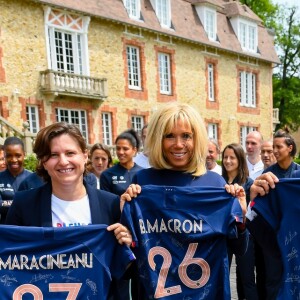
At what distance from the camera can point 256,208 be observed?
2891 millimetres

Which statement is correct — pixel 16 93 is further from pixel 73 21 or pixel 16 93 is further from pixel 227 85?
pixel 227 85

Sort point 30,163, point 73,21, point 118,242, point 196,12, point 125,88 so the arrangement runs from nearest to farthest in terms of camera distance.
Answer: point 118,242, point 30,163, point 73,21, point 125,88, point 196,12

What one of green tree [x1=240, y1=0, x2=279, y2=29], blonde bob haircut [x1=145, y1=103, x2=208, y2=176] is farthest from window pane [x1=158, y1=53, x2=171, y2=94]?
blonde bob haircut [x1=145, y1=103, x2=208, y2=176]

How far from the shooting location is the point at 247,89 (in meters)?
28.1

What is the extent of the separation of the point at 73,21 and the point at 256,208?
672 inches

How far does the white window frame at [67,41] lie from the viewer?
17719mm

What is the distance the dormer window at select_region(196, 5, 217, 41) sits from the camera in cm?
2452

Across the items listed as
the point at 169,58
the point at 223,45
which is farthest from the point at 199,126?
the point at 223,45

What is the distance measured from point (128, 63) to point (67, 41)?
3.45 meters

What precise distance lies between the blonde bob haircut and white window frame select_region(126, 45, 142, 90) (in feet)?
59.1

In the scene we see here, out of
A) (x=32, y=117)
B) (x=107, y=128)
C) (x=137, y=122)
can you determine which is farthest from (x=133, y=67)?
(x=32, y=117)

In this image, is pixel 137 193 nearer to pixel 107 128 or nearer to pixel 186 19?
pixel 107 128

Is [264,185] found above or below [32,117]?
below

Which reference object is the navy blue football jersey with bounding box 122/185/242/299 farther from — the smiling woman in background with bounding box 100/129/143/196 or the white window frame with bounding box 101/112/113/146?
the white window frame with bounding box 101/112/113/146
